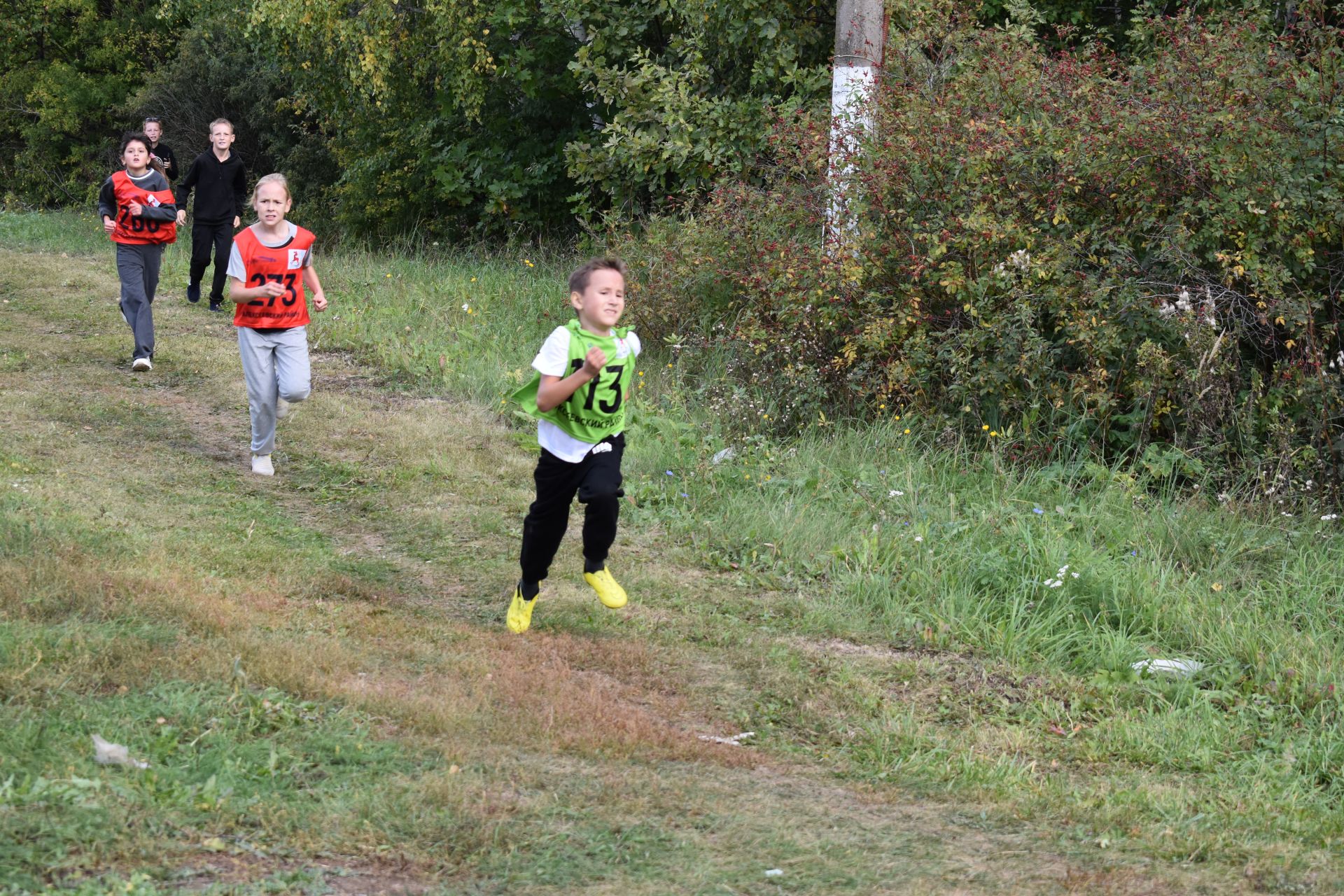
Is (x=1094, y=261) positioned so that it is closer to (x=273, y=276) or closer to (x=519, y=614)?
(x=519, y=614)

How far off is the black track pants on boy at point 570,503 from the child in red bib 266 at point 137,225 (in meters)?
5.99

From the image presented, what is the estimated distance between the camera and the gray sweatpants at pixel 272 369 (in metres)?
7.92

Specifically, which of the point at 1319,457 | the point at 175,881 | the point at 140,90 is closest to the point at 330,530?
the point at 175,881

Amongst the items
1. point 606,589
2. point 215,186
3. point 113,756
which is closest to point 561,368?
point 606,589

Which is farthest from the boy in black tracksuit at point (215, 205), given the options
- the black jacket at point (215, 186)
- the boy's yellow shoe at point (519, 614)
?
the boy's yellow shoe at point (519, 614)

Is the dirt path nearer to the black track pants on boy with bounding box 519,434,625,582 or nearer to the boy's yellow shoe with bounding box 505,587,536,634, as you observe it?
the boy's yellow shoe with bounding box 505,587,536,634

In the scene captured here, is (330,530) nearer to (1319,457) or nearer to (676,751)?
(676,751)

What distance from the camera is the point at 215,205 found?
13281 millimetres

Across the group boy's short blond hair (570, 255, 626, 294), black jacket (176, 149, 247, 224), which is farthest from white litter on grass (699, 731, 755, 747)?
black jacket (176, 149, 247, 224)

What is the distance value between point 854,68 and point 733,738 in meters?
6.86

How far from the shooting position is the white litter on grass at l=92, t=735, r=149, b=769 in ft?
12.5

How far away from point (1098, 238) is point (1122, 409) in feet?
3.60

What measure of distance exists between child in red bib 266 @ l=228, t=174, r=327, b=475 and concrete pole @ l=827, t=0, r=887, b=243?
3991mm

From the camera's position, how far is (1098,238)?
8.04m
